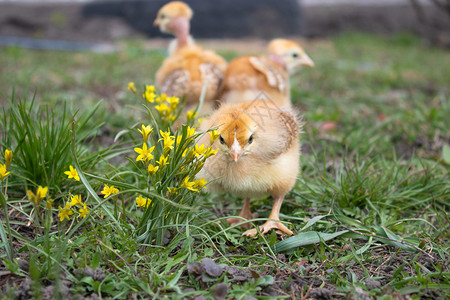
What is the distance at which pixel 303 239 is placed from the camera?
238 centimetres

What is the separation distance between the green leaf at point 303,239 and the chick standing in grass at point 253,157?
80 millimetres

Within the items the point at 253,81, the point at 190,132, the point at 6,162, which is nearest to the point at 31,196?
the point at 6,162

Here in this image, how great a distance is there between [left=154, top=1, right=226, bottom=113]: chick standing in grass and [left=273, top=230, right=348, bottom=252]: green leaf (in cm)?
156

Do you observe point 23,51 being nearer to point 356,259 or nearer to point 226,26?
point 226,26

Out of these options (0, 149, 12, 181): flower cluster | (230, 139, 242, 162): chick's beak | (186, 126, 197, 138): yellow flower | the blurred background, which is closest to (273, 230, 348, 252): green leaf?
(230, 139, 242, 162): chick's beak

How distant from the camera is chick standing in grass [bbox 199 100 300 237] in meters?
2.31

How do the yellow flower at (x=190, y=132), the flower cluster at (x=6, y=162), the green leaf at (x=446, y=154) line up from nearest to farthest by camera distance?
the flower cluster at (x=6, y=162), the yellow flower at (x=190, y=132), the green leaf at (x=446, y=154)

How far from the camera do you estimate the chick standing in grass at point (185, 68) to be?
3.76 m

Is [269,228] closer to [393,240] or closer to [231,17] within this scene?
[393,240]

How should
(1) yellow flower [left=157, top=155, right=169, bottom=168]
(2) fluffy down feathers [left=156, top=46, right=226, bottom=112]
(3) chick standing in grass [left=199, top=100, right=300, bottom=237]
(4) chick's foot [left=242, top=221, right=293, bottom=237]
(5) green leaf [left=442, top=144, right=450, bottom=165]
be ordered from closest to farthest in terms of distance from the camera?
(1) yellow flower [left=157, top=155, right=169, bottom=168] → (3) chick standing in grass [left=199, top=100, right=300, bottom=237] → (4) chick's foot [left=242, top=221, right=293, bottom=237] → (5) green leaf [left=442, top=144, right=450, bottom=165] → (2) fluffy down feathers [left=156, top=46, right=226, bottom=112]

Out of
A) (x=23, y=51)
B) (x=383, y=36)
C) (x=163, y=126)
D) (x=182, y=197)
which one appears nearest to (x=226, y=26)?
(x=23, y=51)

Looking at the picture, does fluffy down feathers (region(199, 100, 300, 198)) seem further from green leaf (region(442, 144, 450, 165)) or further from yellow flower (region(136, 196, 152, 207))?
green leaf (region(442, 144, 450, 165))

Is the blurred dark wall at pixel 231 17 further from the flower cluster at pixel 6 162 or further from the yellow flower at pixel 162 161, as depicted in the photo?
the flower cluster at pixel 6 162

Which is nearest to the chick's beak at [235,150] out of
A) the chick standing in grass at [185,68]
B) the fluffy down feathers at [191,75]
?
the chick standing in grass at [185,68]
